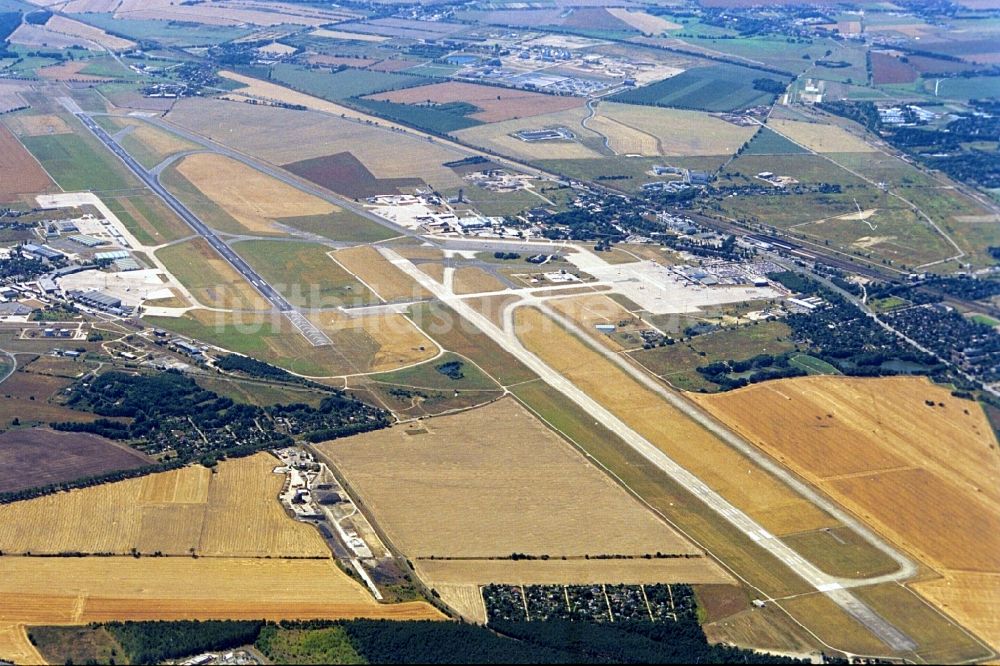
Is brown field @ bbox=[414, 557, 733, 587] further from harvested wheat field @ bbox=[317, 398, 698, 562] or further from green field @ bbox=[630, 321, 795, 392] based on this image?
green field @ bbox=[630, 321, 795, 392]

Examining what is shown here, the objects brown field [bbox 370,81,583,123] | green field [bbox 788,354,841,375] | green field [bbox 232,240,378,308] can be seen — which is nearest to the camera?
green field [bbox 788,354,841,375]

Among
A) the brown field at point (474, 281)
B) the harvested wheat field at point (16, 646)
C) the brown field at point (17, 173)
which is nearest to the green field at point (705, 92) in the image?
the brown field at point (474, 281)

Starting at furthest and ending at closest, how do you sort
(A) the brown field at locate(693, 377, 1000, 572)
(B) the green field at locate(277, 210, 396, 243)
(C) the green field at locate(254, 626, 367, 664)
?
(B) the green field at locate(277, 210, 396, 243)
(A) the brown field at locate(693, 377, 1000, 572)
(C) the green field at locate(254, 626, 367, 664)

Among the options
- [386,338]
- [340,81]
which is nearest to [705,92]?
[340,81]

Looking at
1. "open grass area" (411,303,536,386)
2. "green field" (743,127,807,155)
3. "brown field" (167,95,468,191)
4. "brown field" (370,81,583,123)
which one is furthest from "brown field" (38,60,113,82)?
"open grass area" (411,303,536,386)

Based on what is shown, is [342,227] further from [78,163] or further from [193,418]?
[193,418]

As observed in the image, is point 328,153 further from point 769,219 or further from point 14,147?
point 769,219
